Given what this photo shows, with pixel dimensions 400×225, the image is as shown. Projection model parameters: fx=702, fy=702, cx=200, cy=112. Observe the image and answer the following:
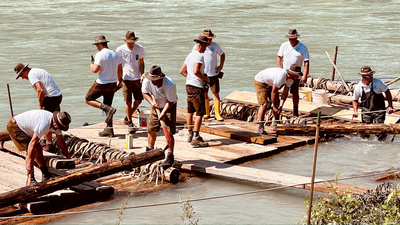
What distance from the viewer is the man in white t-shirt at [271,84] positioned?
39.7 feet

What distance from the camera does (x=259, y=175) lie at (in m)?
10.1

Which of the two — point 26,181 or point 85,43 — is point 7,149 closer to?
point 26,181

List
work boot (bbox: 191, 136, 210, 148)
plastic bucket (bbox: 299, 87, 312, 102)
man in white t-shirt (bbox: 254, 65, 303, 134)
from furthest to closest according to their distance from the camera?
plastic bucket (bbox: 299, 87, 312, 102)
man in white t-shirt (bbox: 254, 65, 303, 134)
work boot (bbox: 191, 136, 210, 148)

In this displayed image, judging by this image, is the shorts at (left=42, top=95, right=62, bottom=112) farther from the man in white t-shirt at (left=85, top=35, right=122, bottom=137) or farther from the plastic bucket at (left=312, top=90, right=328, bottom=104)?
the plastic bucket at (left=312, top=90, right=328, bottom=104)

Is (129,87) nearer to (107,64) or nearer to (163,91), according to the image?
(107,64)

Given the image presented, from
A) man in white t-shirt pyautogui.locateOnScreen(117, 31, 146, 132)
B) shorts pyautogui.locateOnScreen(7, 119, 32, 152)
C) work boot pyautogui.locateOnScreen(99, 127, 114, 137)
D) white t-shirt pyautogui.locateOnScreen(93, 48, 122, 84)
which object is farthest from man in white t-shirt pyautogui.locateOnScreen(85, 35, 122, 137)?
shorts pyautogui.locateOnScreen(7, 119, 32, 152)

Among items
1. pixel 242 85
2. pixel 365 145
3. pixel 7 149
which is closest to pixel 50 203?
pixel 7 149

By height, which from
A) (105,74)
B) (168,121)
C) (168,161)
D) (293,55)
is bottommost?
(168,161)

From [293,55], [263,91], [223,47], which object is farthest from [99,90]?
[223,47]

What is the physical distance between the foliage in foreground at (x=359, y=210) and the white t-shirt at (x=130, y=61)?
5.29 m

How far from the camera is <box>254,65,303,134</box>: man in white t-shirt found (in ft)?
39.7

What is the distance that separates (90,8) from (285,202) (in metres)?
34.0

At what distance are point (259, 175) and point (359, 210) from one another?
7.51 ft

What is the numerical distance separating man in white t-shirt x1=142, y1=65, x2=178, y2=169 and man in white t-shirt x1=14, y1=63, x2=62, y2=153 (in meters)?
1.44
